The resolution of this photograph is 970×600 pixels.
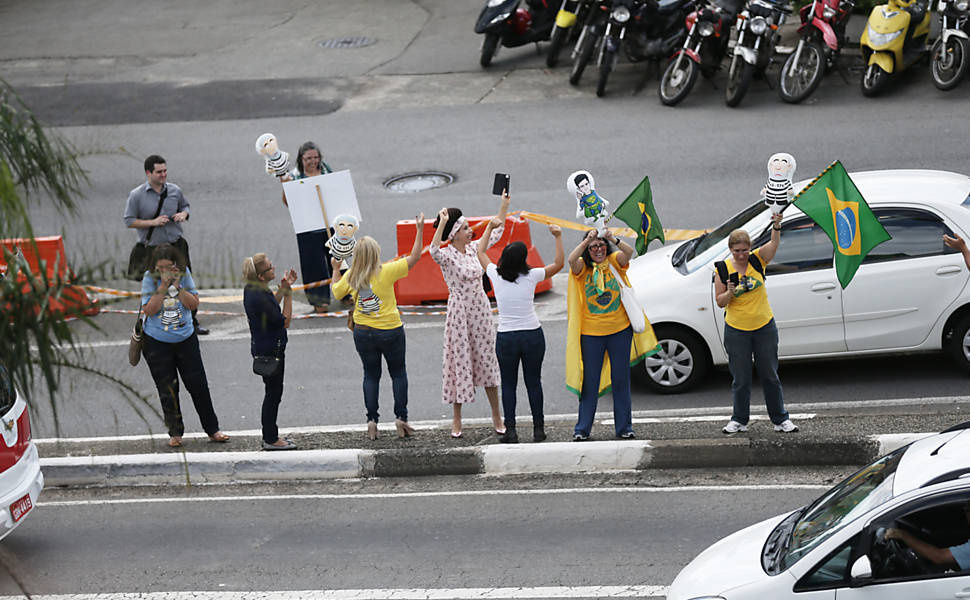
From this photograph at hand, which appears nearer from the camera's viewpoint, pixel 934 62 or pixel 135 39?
pixel 934 62

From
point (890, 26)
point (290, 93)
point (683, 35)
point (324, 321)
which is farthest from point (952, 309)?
point (290, 93)

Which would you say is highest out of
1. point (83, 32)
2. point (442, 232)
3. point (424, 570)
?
point (83, 32)

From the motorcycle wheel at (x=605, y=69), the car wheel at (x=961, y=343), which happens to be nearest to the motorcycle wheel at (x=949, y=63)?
the motorcycle wheel at (x=605, y=69)

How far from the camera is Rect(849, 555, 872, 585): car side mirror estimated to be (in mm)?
5383

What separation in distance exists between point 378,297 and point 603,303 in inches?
69.8

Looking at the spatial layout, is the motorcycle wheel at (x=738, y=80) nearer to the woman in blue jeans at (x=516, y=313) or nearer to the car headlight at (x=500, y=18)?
the car headlight at (x=500, y=18)

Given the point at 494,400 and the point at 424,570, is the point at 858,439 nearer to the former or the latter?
the point at 494,400

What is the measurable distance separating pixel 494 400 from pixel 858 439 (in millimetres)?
2859

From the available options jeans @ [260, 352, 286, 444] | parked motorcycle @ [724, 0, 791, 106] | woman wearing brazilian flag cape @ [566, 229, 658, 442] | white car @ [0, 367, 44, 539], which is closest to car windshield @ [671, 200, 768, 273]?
woman wearing brazilian flag cape @ [566, 229, 658, 442]

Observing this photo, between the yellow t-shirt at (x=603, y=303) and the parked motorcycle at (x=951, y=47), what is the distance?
420 inches

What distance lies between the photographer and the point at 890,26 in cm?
1758

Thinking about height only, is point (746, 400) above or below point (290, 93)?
below

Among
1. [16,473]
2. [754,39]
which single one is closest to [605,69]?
[754,39]

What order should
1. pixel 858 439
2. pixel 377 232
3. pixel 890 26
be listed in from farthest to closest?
pixel 890 26 < pixel 377 232 < pixel 858 439
